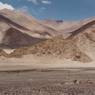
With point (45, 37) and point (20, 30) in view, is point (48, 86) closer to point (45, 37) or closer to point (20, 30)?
point (20, 30)

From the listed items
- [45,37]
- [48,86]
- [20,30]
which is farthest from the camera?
[45,37]

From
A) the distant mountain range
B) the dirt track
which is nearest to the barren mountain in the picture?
the distant mountain range

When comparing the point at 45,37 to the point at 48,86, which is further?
the point at 45,37

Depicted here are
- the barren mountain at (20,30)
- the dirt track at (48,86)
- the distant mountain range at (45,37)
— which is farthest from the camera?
the barren mountain at (20,30)

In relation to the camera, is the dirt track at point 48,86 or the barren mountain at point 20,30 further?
the barren mountain at point 20,30

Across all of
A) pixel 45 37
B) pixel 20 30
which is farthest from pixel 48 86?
pixel 45 37

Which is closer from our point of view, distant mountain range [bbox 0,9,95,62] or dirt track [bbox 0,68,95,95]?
dirt track [bbox 0,68,95,95]

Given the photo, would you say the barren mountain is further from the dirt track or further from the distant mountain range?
the dirt track

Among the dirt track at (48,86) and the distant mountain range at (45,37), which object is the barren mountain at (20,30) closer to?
the distant mountain range at (45,37)

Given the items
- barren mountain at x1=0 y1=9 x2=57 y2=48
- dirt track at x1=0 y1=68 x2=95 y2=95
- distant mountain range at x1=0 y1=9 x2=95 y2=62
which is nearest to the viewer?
dirt track at x1=0 y1=68 x2=95 y2=95

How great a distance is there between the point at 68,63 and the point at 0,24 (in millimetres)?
82857

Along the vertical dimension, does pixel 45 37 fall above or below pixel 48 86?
above

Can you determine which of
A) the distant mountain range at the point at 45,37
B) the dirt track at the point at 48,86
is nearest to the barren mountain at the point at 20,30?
the distant mountain range at the point at 45,37

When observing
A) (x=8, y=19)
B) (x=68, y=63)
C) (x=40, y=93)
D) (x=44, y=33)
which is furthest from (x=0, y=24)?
(x=40, y=93)
